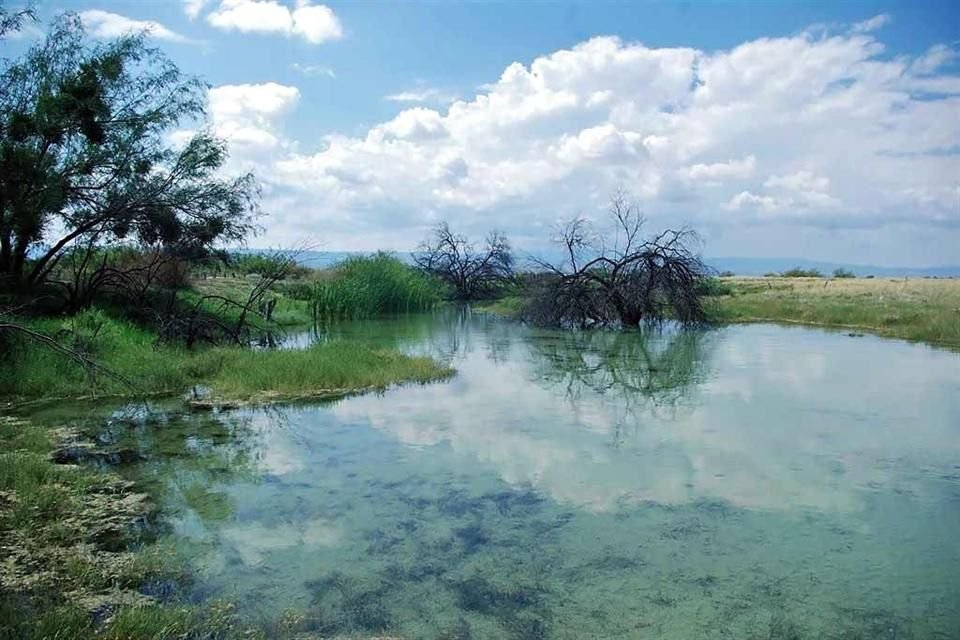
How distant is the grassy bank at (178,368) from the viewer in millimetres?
10539

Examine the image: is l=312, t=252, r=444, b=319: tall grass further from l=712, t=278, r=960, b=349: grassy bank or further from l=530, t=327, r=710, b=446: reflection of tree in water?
l=712, t=278, r=960, b=349: grassy bank

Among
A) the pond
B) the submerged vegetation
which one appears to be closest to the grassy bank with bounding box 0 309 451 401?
the pond

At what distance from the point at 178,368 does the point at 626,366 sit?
8334mm

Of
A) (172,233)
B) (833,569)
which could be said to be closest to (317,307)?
(172,233)

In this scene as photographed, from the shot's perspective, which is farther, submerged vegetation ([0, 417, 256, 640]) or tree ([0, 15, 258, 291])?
tree ([0, 15, 258, 291])

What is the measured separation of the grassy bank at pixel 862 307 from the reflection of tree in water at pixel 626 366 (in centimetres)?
511

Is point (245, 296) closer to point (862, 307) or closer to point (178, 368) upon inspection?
point (178, 368)

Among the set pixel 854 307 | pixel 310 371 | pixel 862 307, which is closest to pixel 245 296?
pixel 310 371

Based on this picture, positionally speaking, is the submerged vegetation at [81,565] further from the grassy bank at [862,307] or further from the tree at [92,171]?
the grassy bank at [862,307]

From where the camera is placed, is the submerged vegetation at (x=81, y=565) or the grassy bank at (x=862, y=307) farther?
the grassy bank at (x=862, y=307)

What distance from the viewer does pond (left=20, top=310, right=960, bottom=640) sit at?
4.55m

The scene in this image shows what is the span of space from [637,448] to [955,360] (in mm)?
10486

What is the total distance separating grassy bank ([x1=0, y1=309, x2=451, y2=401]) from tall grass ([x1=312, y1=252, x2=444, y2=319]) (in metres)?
12.3

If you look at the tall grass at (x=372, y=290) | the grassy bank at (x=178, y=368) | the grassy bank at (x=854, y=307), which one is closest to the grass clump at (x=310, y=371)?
the grassy bank at (x=178, y=368)
